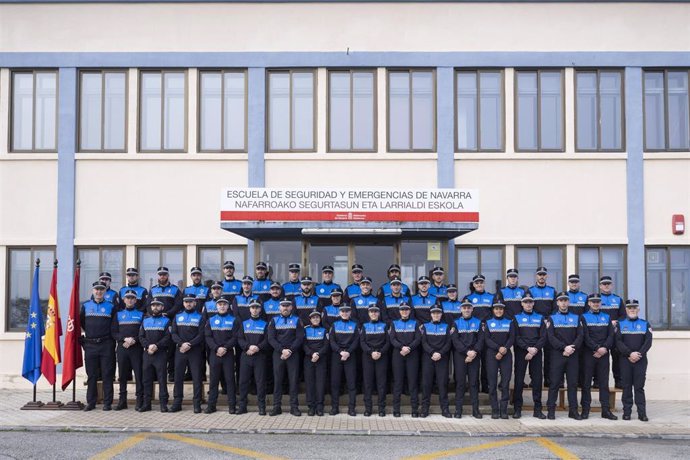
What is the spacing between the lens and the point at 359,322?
13.0 metres

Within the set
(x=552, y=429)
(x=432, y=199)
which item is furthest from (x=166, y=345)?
(x=552, y=429)

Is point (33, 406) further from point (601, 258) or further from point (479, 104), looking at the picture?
point (601, 258)

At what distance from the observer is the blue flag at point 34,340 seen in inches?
535

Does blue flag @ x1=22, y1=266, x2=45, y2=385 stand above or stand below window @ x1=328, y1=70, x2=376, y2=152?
below

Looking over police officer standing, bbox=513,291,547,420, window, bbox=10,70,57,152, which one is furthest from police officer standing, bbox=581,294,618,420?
window, bbox=10,70,57,152

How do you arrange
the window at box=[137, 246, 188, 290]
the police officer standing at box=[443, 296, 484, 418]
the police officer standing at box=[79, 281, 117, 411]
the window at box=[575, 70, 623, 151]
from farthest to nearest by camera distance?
1. the window at box=[575, 70, 623, 151]
2. the window at box=[137, 246, 188, 290]
3. the police officer standing at box=[79, 281, 117, 411]
4. the police officer standing at box=[443, 296, 484, 418]

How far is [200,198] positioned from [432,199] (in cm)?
503

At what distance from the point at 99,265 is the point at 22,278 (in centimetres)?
156

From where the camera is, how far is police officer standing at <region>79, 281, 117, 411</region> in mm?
12938

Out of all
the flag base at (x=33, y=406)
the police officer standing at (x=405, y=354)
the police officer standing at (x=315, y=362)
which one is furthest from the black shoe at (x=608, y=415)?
the flag base at (x=33, y=406)

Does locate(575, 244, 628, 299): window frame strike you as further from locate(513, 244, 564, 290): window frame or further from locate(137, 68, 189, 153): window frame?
locate(137, 68, 189, 153): window frame

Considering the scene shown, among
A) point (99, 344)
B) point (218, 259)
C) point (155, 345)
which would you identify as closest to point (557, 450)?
point (155, 345)

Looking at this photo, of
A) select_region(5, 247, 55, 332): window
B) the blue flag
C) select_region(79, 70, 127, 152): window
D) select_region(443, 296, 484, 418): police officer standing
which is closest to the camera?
select_region(443, 296, 484, 418): police officer standing

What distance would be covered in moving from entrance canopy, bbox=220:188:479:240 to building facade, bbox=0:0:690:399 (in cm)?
268
